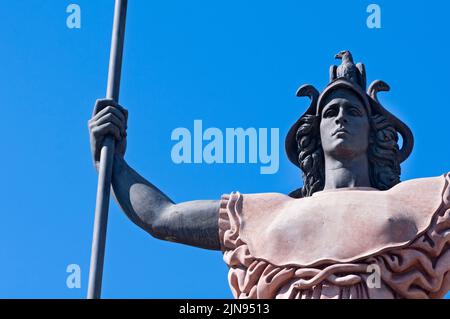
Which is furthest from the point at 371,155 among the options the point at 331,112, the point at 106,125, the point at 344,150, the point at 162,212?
the point at 106,125

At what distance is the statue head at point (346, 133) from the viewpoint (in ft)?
57.4

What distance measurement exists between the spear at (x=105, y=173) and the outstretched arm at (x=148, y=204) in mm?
163

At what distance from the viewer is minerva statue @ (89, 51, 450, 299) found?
638 inches

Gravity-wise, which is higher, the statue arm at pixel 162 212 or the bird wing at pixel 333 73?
the bird wing at pixel 333 73

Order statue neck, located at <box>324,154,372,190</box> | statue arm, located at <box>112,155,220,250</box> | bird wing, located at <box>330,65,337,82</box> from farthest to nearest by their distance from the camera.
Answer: bird wing, located at <box>330,65,337,82</box> → statue neck, located at <box>324,154,372,190</box> → statue arm, located at <box>112,155,220,250</box>

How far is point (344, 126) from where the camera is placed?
17484mm

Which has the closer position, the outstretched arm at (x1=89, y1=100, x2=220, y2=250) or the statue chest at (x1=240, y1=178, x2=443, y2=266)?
the statue chest at (x1=240, y1=178, x2=443, y2=266)

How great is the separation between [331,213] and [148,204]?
2.11 m

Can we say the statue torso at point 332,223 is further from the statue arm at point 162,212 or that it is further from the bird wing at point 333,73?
the bird wing at point 333,73

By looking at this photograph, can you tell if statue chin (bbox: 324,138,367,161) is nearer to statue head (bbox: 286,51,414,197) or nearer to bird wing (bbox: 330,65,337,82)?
statue head (bbox: 286,51,414,197)

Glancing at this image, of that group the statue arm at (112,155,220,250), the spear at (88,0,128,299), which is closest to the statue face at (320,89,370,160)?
the statue arm at (112,155,220,250)

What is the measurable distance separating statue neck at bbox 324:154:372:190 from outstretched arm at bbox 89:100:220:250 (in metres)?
1.29

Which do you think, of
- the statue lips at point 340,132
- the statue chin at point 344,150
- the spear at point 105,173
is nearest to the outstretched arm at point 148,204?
the spear at point 105,173
